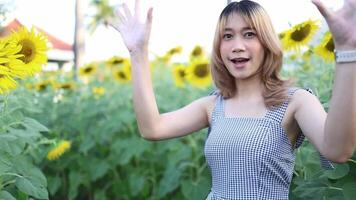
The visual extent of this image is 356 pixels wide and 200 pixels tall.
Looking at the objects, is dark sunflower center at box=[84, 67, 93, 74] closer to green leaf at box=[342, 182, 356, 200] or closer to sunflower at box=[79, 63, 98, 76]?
sunflower at box=[79, 63, 98, 76]

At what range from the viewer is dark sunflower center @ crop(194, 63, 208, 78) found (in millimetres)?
3750

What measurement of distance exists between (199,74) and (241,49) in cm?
213

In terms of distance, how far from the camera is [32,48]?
6.91 feet

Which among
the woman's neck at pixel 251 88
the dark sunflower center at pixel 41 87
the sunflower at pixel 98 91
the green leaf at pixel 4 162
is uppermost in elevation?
the woman's neck at pixel 251 88

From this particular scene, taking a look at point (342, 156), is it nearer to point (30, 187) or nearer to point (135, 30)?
point (135, 30)

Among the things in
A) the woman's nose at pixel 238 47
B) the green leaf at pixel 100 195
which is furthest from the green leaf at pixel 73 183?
the woman's nose at pixel 238 47

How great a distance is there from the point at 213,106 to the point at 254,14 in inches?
12.6

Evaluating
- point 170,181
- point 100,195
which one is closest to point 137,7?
point 170,181

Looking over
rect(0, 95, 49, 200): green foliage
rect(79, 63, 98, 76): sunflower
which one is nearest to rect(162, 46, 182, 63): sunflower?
rect(79, 63, 98, 76): sunflower

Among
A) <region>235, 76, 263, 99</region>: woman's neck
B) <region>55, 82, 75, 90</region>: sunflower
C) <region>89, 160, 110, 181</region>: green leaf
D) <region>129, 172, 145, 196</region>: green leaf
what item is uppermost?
<region>235, 76, 263, 99</region>: woman's neck

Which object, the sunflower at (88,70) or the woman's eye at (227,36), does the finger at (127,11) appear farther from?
the sunflower at (88,70)

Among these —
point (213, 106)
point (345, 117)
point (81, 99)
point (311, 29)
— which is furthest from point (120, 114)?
point (345, 117)

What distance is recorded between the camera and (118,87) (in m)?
4.63

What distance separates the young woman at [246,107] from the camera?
1588 mm
